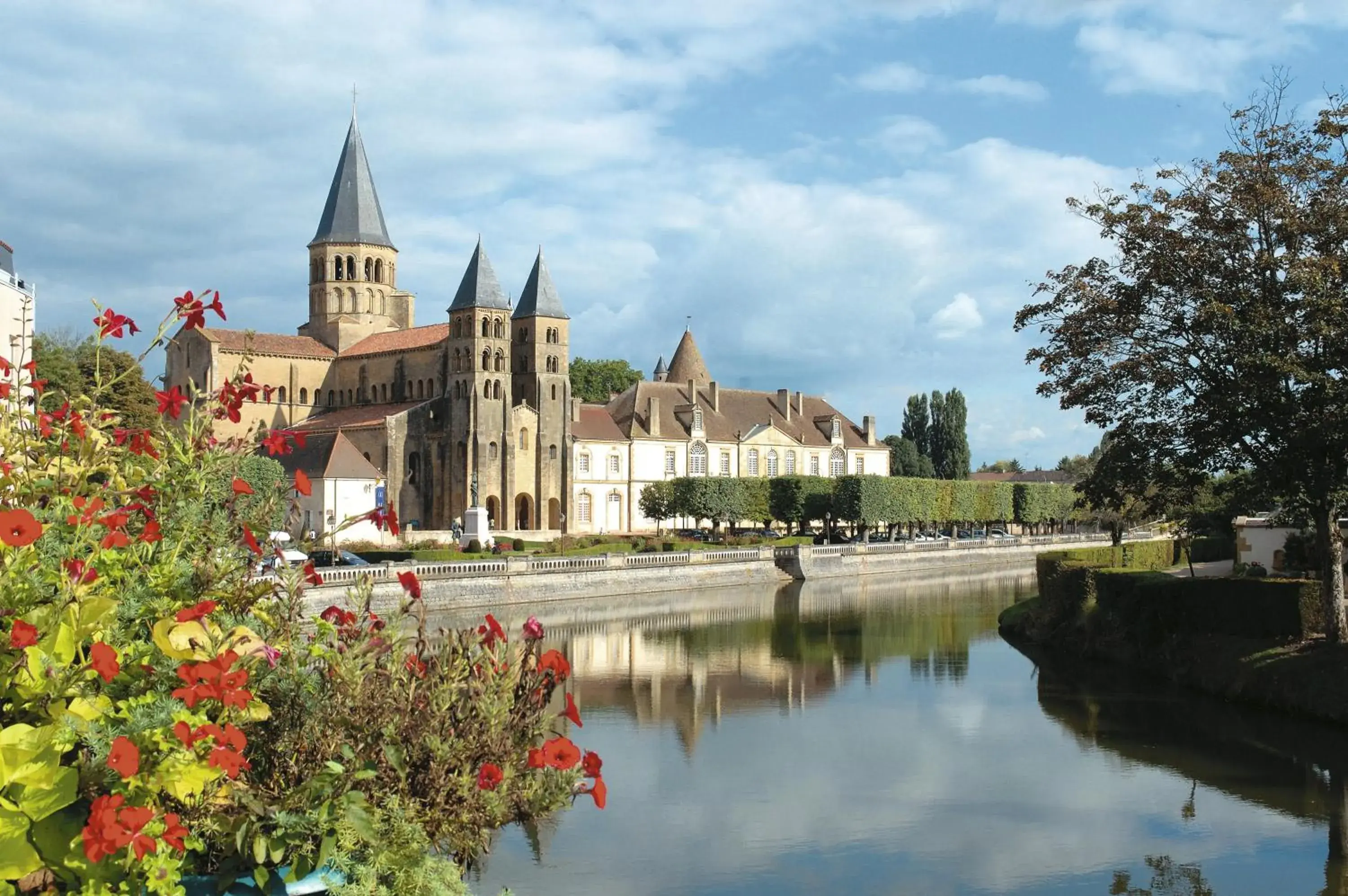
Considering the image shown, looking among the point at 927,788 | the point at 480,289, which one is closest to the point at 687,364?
the point at 480,289

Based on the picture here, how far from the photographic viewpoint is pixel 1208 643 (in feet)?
78.1

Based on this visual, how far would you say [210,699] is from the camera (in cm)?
420

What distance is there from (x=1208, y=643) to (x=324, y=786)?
22666 millimetres

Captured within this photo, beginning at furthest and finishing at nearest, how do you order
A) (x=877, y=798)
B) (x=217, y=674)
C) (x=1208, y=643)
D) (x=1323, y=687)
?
(x=1208, y=643) → (x=1323, y=687) → (x=877, y=798) → (x=217, y=674)

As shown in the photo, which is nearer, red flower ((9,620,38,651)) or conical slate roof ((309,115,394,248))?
red flower ((9,620,38,651))

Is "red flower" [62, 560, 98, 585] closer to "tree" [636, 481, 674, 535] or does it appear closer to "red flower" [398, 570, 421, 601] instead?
"red flower" [398, 570, 421, 601]

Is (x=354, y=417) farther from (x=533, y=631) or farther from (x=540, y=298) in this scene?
(x=533, y=631)

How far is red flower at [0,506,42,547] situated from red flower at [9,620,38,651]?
266 mm

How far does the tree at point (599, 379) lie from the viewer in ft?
317

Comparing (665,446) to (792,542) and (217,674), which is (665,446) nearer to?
(792,542)

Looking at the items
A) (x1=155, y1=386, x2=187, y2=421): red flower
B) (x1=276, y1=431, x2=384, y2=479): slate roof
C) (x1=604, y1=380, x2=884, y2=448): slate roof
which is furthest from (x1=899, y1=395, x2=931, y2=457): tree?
(x1=155, y1=386, x2=187, y2=421): red flower

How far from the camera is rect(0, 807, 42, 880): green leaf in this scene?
3893 millimetres

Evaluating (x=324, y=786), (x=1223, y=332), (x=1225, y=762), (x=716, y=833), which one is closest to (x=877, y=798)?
(x=716, y=833)

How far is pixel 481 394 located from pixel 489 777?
58327 mm
